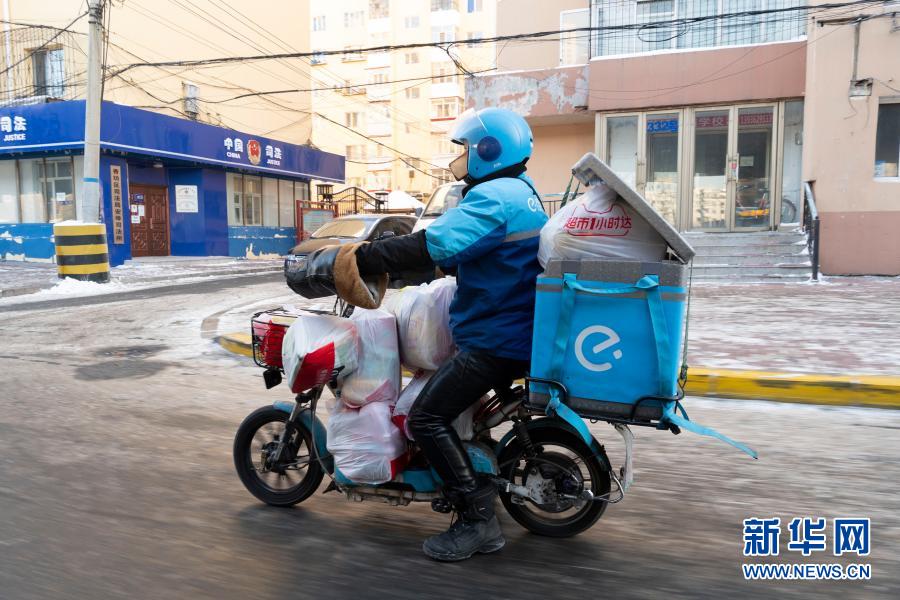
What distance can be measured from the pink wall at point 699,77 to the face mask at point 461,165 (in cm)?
1454

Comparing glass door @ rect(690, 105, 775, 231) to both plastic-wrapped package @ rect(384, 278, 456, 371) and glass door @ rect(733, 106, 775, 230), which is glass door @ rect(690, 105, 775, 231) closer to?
glass door @ rect(733, 106, 775, 230)

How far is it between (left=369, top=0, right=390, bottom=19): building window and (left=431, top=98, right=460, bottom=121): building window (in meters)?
9.81

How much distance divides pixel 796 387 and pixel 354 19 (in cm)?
6330

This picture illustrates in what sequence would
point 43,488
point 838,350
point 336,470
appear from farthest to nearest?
point 838,350 < point 43,488 < point 336,470

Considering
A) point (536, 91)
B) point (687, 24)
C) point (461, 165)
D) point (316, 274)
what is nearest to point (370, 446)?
point (316, 274)

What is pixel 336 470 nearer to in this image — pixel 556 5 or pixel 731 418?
pixel 731 418

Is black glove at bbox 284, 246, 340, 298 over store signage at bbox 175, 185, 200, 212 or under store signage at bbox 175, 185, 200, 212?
under

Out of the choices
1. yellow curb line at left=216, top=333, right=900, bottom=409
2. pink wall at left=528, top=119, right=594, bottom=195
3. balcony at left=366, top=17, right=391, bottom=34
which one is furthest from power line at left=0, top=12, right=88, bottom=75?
balcony at left=366, top=17, right=391, bottom=34

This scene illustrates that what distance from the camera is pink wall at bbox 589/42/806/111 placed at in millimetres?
14844

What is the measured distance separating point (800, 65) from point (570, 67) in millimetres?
5358

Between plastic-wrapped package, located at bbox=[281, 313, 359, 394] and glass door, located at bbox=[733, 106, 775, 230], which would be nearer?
plastic-wrapped package, located at bbox=[281, 313, 359, 394]

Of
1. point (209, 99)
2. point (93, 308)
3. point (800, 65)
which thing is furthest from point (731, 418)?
point (209, 99)

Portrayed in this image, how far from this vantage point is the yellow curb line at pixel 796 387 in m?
5.20

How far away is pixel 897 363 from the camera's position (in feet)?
19.3
